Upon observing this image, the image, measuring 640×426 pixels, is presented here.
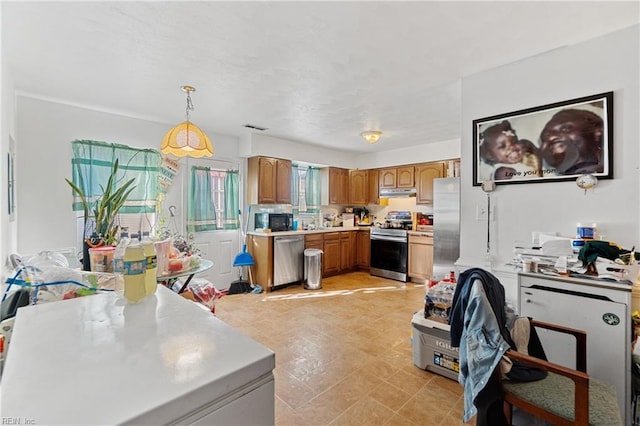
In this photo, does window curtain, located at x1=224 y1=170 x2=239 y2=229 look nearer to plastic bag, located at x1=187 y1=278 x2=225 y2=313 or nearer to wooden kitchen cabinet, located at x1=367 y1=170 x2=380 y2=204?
plastic bag, located at x1=187 y1=278 x2=225 y2=313

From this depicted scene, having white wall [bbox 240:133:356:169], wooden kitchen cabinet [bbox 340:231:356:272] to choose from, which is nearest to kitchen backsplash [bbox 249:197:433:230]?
wooden kitchen cabinet [bbox 340:231:356:272]

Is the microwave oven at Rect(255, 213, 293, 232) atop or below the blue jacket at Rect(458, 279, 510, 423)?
atop

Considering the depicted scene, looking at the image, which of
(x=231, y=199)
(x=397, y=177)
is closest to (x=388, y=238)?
(x=397, y=177)

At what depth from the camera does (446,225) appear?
4.30m

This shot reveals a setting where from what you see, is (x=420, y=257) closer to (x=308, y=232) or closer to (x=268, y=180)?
(x=308, y=232)

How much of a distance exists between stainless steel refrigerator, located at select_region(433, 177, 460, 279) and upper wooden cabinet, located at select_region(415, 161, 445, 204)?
0.74 m

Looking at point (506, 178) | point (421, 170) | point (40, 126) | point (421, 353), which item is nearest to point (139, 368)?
point (421, 353)

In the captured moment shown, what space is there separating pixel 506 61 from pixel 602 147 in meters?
0.93

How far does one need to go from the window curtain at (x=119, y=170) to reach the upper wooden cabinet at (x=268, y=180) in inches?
54.3

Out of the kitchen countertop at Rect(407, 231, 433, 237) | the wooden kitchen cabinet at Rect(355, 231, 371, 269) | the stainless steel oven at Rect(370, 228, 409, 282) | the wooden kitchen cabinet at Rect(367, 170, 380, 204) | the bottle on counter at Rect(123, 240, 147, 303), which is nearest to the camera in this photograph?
the bottle on counter at Rect(123, 240, 147, 303)

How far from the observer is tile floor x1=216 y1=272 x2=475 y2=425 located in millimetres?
1884

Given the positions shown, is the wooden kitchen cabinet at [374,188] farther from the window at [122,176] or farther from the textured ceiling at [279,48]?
the window at [122,176]

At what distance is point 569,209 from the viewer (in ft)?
6.86

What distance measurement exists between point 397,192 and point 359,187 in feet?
3.03
